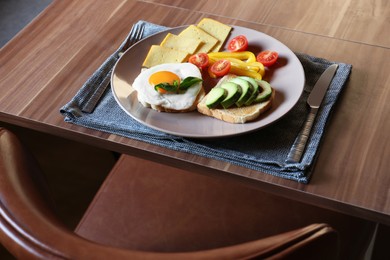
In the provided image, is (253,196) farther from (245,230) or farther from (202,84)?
(202,84)

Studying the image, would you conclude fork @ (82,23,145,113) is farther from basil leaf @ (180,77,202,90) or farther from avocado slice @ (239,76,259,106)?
avocado slice @ (239,76,259,106)

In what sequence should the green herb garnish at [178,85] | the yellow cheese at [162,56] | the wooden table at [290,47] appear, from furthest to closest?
the yellow cheese at [162,56] < the green herb garnish at [178,85] < the wooden table at [290,47]

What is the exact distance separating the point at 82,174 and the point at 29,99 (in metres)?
0.95

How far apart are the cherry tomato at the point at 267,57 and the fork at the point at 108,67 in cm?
30

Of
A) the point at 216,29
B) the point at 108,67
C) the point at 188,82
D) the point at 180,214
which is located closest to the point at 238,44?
the point at 216,29

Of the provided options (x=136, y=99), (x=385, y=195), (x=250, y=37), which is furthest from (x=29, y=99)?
(x=385, y=195)

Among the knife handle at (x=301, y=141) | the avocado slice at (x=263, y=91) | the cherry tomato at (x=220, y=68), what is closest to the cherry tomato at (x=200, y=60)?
the cherry tomato at (x=220, y=68)

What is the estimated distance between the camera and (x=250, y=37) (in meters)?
1.06

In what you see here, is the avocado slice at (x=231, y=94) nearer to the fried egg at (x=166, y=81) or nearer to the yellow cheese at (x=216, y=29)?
the fried egg at (x=166, y=81)

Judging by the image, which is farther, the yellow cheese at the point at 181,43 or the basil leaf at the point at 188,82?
the yellow cheese at the point at 181,43

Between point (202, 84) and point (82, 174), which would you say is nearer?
point (202, 84)

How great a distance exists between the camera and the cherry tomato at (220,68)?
0.95 meters

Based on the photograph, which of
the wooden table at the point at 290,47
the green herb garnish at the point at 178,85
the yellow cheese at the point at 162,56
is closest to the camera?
the wooden table at the point at 290,47

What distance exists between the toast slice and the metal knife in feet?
0.26
